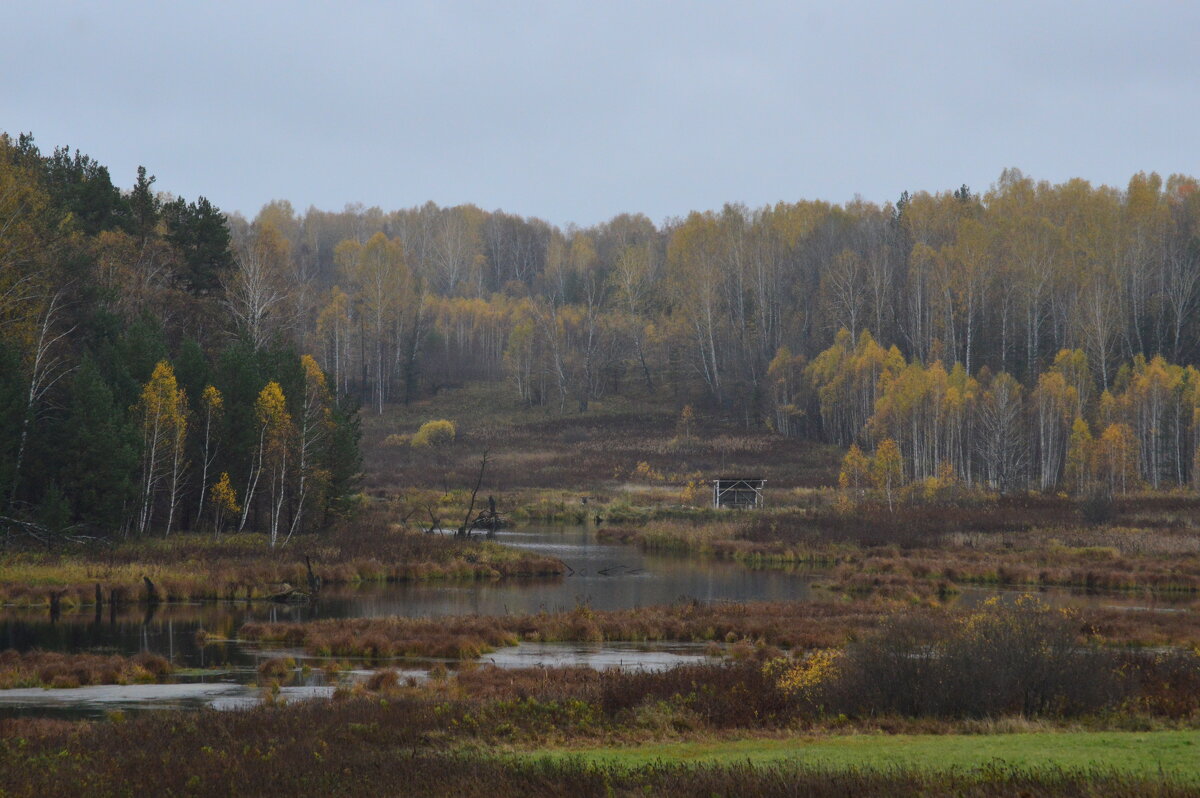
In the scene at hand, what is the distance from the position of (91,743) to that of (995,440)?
80315mm

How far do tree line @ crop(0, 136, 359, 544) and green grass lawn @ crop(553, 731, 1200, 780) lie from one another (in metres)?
35.5

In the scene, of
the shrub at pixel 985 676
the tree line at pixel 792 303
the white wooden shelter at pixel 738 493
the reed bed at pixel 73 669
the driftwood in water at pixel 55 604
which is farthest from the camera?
the tree line at pixel 792 303

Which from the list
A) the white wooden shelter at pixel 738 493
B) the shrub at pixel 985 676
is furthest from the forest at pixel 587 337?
the shrub at pixel 985 676

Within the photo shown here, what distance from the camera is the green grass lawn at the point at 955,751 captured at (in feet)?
40.5

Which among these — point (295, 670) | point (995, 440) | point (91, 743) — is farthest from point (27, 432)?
point (995, 440)

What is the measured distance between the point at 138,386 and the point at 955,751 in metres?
42.8

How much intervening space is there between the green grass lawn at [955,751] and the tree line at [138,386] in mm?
35529

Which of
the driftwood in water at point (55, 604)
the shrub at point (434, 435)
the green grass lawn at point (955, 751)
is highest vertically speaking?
the shrub at point (434, 435)

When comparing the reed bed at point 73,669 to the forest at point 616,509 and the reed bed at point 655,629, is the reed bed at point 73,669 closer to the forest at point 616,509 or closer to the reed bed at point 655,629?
the forest at point 616,509

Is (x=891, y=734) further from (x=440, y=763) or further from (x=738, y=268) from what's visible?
(x=738, y=268)

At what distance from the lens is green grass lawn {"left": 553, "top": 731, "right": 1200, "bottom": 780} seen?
12.4 metres

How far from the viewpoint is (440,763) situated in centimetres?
1345

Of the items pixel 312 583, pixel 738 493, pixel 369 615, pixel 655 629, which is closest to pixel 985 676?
pixel 655 629

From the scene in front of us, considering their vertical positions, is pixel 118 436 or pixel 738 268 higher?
pixel 738 268
